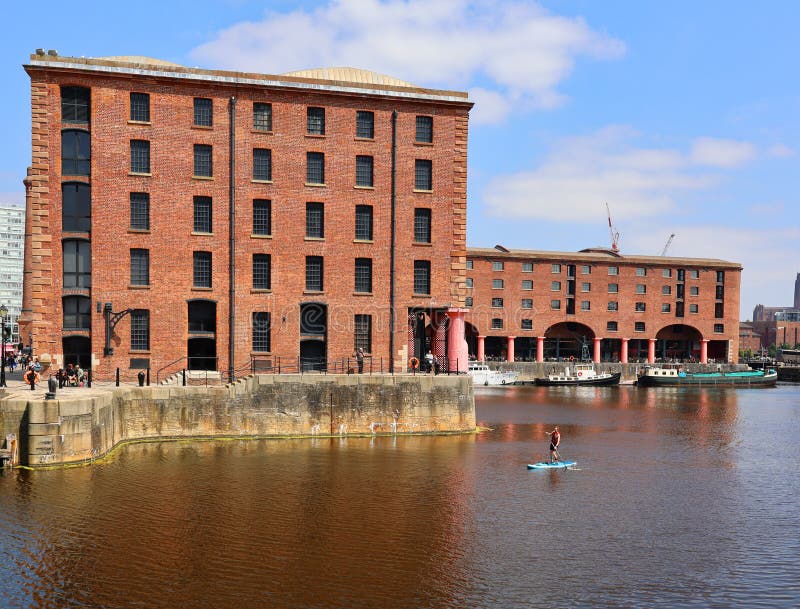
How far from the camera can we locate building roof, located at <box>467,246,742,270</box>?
104 m

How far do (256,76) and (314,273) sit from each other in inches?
483

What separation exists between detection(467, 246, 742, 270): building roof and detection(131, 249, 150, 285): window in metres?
63.4

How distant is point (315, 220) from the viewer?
149 feet

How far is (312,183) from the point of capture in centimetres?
4509

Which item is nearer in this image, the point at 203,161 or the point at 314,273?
the point at 203,161

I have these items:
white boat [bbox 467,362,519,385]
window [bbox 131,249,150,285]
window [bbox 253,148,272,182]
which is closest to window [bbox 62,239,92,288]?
window [bbox 131,249,150,285]

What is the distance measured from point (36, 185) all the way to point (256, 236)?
12.5 m

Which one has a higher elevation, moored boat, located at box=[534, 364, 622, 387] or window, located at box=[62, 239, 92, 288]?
window, located at box=[62, 239, 92, 288]

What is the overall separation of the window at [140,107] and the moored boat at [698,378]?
257 feet

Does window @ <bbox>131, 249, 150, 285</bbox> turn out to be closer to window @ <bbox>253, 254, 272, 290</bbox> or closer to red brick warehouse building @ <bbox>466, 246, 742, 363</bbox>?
window @ <bbox>253, 254, 272, 290</bbox>

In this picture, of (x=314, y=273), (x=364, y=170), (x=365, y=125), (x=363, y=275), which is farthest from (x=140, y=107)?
(x=363, y=275)

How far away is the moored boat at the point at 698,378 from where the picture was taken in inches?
3947

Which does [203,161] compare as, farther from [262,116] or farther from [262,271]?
[262,271]

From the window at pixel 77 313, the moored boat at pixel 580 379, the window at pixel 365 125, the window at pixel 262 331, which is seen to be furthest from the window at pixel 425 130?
the moored boat at pixel 580 379
